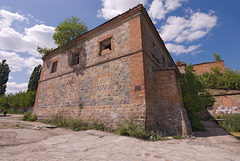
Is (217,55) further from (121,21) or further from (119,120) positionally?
(119,120)

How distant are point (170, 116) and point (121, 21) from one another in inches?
251

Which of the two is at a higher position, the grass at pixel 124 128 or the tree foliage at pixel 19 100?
the tree foliage at pixel 19 100

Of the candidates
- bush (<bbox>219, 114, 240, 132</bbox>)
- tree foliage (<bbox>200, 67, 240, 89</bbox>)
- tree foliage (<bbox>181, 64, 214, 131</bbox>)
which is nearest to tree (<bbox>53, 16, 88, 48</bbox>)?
tree foliage (<bbox>181, 64, 214, 131</bbox>)

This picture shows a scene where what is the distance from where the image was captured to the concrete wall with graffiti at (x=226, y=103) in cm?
1371

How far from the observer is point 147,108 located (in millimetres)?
5258

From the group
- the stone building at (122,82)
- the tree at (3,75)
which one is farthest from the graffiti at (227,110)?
the tree at (3,75)

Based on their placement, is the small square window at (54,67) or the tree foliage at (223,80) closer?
the small square window at (54,67)

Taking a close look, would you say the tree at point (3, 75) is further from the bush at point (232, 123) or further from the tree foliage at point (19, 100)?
the bush at point (232, 123)

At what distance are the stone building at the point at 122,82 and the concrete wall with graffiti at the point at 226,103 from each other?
12127mm

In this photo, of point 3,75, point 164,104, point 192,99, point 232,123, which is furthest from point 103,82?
point 3,75

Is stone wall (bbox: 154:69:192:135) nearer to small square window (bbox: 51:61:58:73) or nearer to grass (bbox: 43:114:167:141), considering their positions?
grass (bbox: 43:114:167:141)

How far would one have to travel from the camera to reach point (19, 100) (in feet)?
76.0

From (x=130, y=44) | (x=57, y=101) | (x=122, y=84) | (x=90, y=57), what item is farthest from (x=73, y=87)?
(x=130, y=44)

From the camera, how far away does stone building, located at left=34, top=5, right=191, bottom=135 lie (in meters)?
5.63
